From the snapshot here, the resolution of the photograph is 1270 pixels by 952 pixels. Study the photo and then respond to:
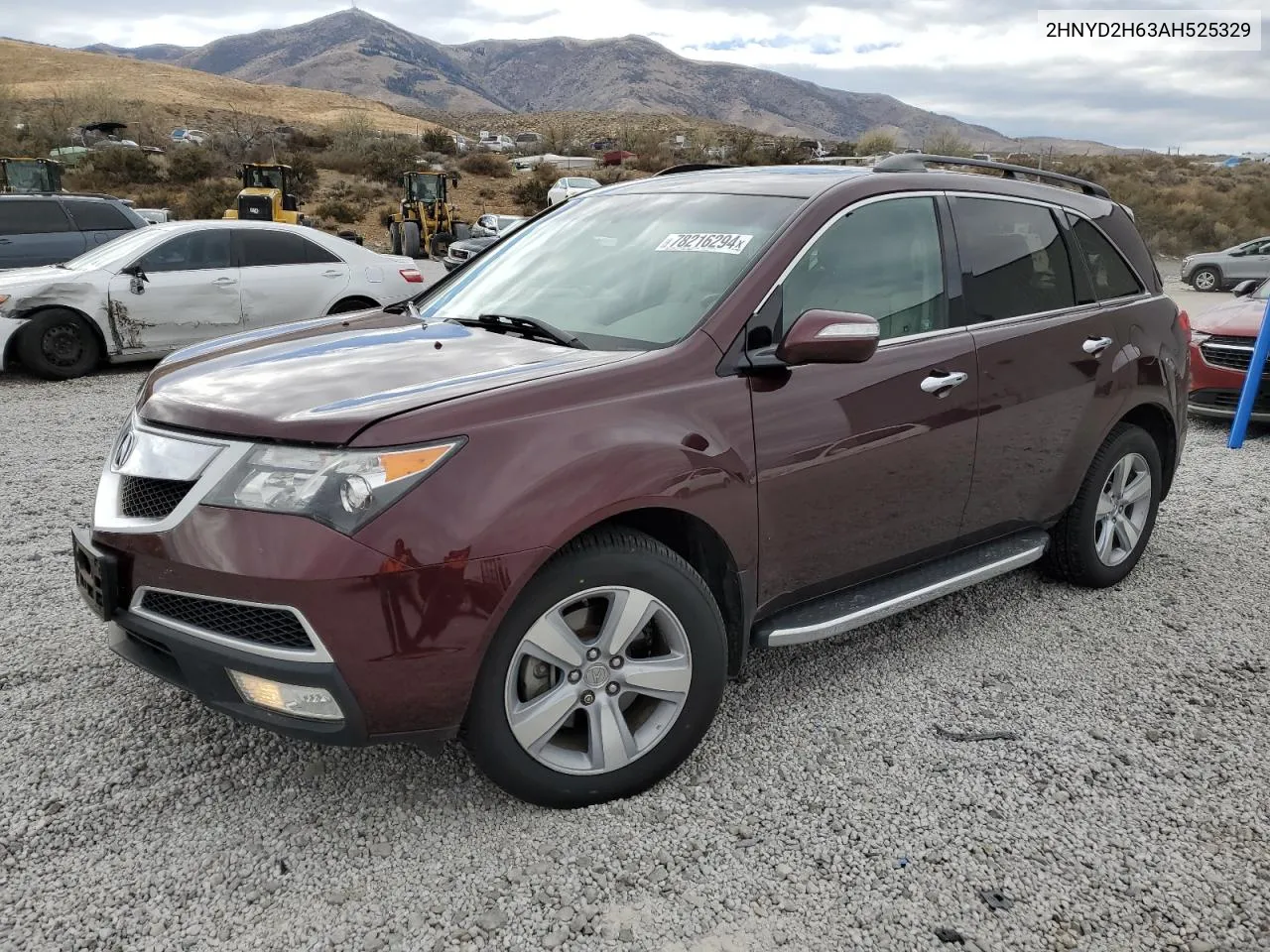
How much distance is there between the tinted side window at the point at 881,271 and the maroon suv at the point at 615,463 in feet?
0.04

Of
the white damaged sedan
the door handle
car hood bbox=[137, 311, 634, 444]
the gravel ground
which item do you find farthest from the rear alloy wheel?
car hood bbox=[137, 311, 634, 444]

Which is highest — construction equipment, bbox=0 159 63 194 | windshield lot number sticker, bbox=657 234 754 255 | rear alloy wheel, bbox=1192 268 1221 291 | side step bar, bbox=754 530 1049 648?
construction equipment, bbox=0 159 63 194

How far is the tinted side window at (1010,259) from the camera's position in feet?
11.7

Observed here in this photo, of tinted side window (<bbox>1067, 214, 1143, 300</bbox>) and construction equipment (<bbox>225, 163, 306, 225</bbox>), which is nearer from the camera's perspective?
tinted side window (<bbox>1067, 214, 1143, 300</bbox>)

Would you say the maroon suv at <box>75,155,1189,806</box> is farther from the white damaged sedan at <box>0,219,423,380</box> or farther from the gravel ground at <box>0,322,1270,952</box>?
the white damaged sedan at <box>0,219,423,380</box>

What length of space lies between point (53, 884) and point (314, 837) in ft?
2.00

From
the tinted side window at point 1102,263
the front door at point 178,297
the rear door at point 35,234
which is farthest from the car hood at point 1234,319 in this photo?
the rear door at point 35,234

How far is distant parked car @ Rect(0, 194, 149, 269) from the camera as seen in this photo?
11648mm

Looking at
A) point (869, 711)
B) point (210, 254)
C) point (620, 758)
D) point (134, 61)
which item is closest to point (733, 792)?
point (620, 758)

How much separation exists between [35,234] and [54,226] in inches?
9.7

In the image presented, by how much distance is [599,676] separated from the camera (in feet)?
8.52

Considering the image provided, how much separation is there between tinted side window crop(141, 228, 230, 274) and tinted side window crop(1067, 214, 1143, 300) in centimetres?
826

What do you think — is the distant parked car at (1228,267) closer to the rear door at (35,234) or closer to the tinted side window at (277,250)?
the tinted side window at (277,250)

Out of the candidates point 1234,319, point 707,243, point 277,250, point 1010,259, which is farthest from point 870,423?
point 277,250
